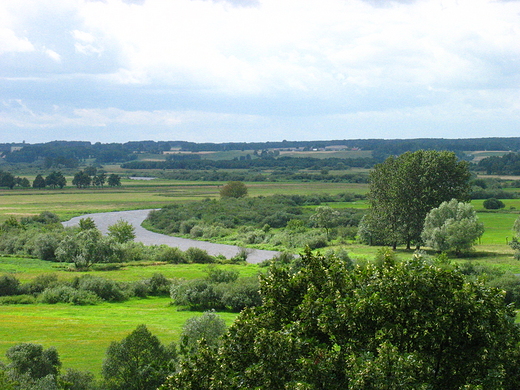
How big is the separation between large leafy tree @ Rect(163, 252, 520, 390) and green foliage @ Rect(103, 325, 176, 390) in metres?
10.5

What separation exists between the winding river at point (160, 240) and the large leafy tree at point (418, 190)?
54.3ft

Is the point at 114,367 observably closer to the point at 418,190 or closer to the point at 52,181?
the point at 418,190

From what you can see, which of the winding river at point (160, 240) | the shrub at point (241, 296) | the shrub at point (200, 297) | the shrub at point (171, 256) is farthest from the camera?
the winding river at point (160, 240)

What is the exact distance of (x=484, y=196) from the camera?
437ft

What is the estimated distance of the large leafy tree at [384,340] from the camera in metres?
15.9

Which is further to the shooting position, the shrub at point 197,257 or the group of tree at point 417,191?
the group of tree at point 417,191

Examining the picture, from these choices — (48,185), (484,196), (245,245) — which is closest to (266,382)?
(245,245)

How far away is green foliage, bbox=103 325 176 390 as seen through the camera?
26.8m

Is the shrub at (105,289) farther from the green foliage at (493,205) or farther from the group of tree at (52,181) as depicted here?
the group of tree at (52,181)

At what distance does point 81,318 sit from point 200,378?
32.2 m

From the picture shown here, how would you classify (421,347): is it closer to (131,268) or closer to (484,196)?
A: (131,268)

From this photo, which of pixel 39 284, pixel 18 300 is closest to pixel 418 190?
pixel 39 284

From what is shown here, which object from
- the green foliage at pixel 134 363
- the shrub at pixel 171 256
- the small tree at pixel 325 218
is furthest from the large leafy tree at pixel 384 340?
the small tree at pixel 325 218

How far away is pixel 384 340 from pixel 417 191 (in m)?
65.2
